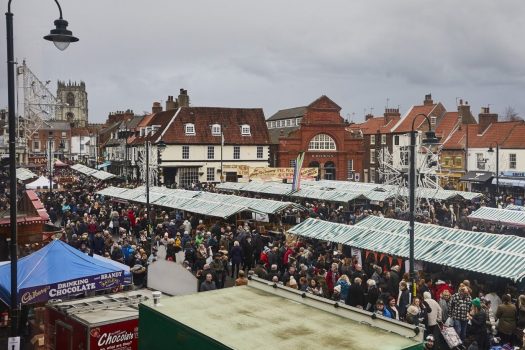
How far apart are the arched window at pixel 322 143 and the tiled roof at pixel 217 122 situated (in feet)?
15.2

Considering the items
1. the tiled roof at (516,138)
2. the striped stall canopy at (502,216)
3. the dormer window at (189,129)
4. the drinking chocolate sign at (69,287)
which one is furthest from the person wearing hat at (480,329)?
the dormer window at (189,129)

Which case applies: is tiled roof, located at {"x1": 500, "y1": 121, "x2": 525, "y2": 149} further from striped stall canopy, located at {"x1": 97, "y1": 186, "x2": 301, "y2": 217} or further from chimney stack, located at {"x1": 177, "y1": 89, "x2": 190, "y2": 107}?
chimney stack, located at {"x1": 177, "y1": 89, "x2": 190, "y2": 107}

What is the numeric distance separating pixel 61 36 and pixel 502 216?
20.1m

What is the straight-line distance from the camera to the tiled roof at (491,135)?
47500 mm

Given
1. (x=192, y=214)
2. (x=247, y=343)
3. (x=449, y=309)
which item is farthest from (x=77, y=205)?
(x=247, y=343)

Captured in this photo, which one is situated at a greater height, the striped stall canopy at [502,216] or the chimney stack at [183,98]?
the chimney stack at [183,98]

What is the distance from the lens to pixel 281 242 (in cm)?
1962

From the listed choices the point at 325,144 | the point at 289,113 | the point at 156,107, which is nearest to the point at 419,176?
the point at 325,144

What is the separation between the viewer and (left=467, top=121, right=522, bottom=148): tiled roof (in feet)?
156

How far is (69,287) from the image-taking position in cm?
1100

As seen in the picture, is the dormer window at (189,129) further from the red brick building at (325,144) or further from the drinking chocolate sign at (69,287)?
the drinking chocolate sign at (69,287)

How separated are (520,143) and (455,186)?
21.4 ft

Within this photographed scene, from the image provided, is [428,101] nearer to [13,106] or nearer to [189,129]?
[189,129]

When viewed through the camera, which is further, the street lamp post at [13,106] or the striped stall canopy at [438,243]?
the striped stall canopy at [438,243]
